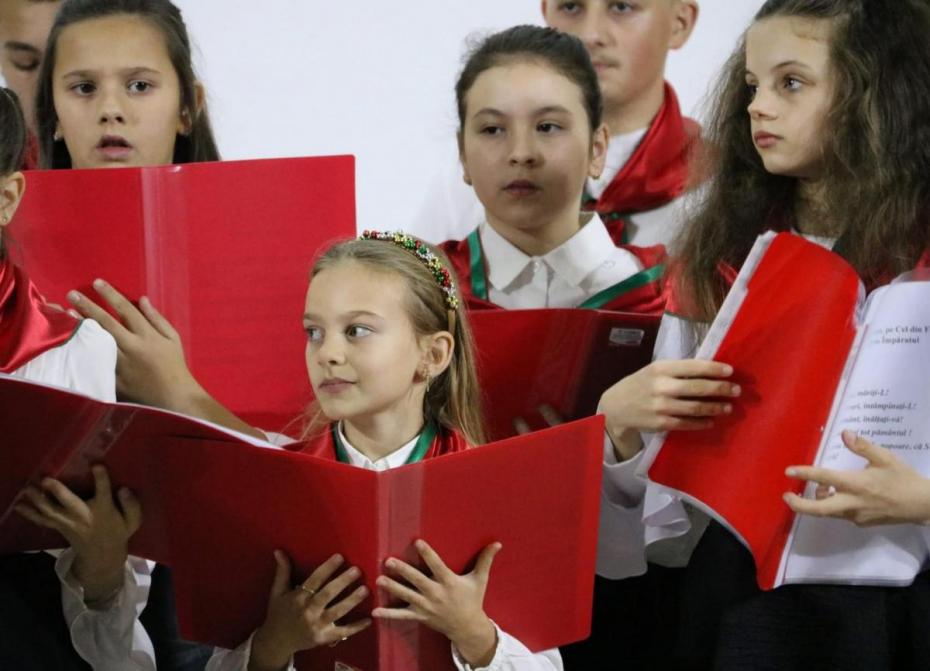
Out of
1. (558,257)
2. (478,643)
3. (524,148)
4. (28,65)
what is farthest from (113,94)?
(478,643)

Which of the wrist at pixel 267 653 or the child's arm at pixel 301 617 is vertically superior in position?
the child's arm at pixel 301 617

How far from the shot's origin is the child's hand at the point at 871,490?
168 cm

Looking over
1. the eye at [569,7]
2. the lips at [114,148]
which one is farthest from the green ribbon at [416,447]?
the eye at [569,7]

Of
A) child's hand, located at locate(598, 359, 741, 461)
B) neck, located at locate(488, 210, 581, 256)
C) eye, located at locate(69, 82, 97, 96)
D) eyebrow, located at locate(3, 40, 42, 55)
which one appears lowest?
child's hand, located at locate(598, 359, 741, 461)

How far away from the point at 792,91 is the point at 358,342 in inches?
26.9

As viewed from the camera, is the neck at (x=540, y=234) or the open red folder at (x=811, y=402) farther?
the neck at (x=540, y=234)

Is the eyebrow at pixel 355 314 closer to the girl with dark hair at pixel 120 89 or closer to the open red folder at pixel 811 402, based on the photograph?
the open red folder at pixel 811 402

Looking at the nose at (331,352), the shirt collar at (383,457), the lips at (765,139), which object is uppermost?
the lips at (765,139)

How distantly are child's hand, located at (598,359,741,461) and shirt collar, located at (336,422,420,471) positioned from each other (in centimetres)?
29

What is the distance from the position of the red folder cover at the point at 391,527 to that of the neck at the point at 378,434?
26cm

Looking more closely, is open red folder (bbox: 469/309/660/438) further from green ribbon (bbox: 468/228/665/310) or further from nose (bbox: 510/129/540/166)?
nose (bbox: 510/129/540/166)

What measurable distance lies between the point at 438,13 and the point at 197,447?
1756 millimetres

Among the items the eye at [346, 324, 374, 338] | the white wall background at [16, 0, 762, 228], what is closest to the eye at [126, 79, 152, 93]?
the white wall background at [16, 0, 762, 228]

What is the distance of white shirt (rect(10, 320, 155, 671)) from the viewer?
1.88 meters
